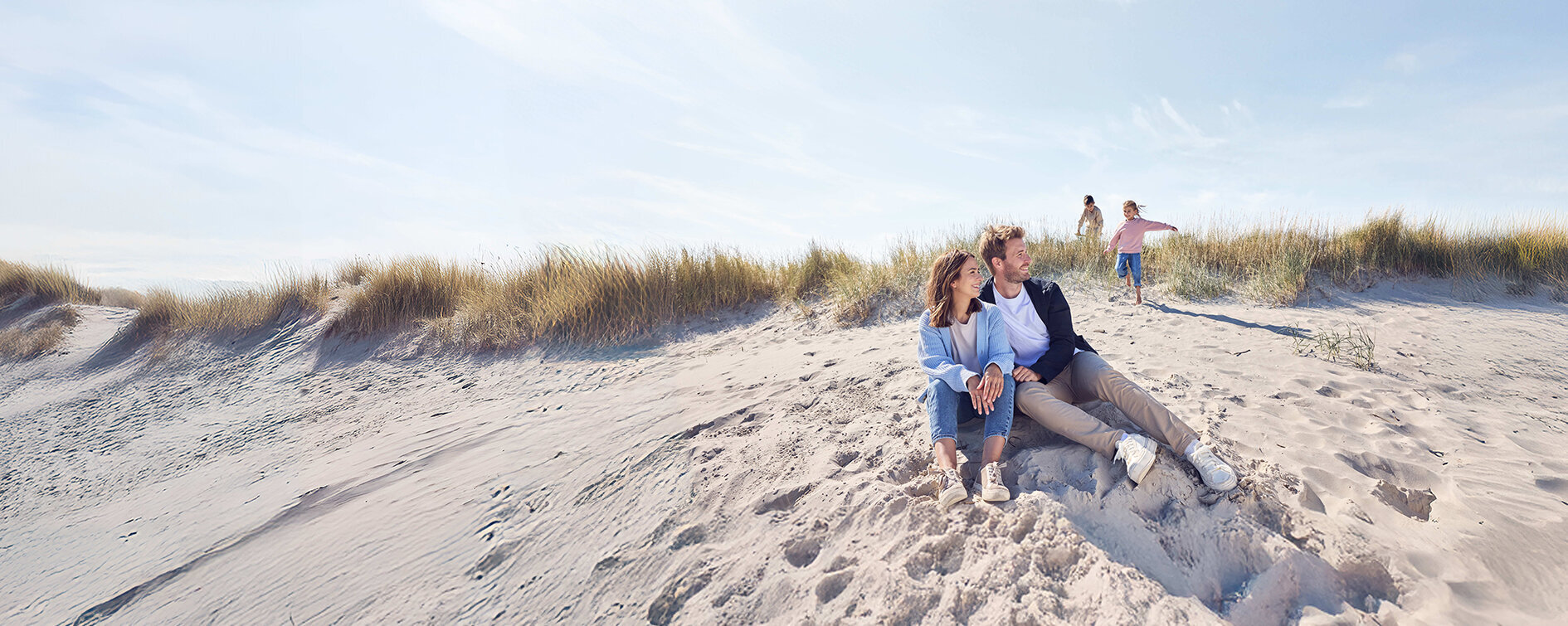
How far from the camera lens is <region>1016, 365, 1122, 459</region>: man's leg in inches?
120

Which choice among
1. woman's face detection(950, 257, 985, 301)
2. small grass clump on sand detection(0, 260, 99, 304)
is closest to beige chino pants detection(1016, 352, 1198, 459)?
woman's face detection(950, 257, 985, 301)

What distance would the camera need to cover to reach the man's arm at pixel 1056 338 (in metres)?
3.35

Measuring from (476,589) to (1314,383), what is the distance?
5192 millimetres

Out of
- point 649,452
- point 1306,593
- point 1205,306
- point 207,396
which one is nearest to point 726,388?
point 649,452

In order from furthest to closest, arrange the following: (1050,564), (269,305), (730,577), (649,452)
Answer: (269,305)
(649,452)
(730,577)
(1050,564)

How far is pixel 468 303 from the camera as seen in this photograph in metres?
8.79

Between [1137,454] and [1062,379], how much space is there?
710 mm

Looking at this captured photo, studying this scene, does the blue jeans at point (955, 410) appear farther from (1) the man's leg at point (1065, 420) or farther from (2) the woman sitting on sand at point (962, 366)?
(1) the man's leg at point (1065, 420)

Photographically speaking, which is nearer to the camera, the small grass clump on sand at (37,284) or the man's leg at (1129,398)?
the man's leg at (1129,398)

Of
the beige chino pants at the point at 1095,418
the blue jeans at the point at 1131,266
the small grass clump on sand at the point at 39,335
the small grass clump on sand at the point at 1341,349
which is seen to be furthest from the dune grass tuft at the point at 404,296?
the small grass clump on sand at the point at 1341,349

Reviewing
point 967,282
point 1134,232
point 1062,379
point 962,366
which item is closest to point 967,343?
point 962,366

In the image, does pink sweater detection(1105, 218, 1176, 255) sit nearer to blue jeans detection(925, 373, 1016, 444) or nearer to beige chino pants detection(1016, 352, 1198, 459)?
beige chino pants detection(1016, 352, 1198, 459)

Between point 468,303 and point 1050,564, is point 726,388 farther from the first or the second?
point 468,303

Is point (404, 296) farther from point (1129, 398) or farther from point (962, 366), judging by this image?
point (1129, 398)
